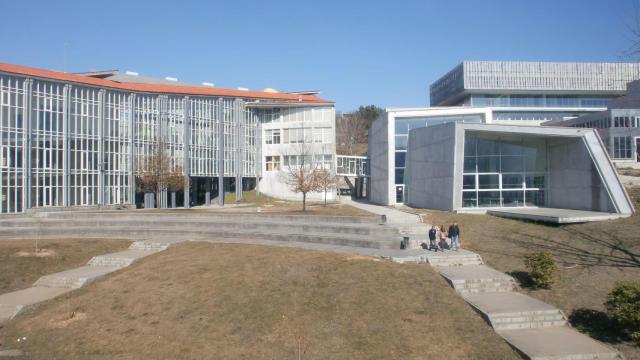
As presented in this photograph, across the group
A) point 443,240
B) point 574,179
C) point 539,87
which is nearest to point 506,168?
point 574,179

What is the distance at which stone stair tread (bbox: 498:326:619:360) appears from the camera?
43.4 feet

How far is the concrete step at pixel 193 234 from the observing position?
2642cm

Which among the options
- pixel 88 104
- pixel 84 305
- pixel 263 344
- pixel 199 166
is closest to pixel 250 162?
pixel 199 166

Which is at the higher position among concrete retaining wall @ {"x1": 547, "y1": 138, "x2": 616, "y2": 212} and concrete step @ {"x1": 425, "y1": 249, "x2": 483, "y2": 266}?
concrete retaining wall @ {"x1": 547, "y1": 138, "x2": 616, "y2": 212}

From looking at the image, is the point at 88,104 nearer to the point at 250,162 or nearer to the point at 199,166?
the point at 199,166

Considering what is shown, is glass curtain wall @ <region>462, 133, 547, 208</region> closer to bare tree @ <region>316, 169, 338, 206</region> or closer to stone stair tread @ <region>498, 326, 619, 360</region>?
bare tree @ <region>316, 169, 338, 206</region>

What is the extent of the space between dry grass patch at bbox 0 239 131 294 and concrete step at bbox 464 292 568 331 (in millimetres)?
20365

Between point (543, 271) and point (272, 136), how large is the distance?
53918 millimetres

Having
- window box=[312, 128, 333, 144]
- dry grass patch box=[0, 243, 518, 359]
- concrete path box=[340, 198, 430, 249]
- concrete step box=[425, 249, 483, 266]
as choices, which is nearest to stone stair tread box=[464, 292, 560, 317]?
dry grass patch box=[0, 243, 518, 359]

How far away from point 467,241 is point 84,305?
18745 millimetres

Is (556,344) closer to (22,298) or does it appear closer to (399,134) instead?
(22,298)

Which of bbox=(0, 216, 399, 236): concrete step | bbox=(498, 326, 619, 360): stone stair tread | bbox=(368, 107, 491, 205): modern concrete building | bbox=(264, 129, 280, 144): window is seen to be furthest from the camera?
bbox=(264, 129, 280, 144): window

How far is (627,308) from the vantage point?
45.6 feet

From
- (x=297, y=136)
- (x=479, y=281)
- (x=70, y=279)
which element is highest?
(x=297, y=136)
